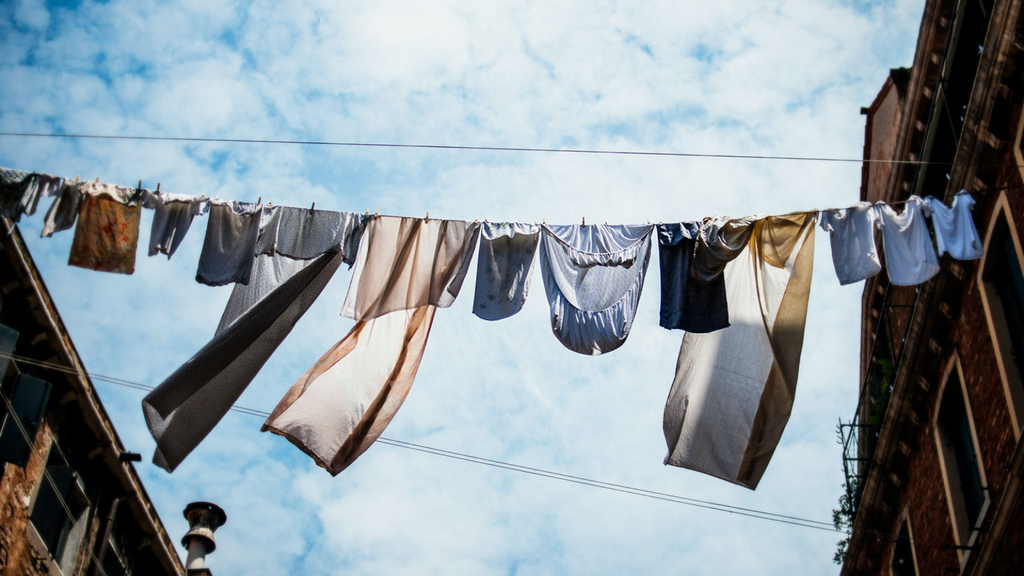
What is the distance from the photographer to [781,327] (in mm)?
8789

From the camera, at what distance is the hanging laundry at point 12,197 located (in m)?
9.27

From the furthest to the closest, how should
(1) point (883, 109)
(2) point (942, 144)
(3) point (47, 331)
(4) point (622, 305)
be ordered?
(1) point (883, 109) < (3) point (47, 331) < (2) point (942, 144) < (4) point (622, 305)

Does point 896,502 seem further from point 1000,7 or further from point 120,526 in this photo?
point 120,526

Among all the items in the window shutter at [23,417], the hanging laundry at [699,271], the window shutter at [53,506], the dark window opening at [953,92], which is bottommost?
the window shutter at [53,506]

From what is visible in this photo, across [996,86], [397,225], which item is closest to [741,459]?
[397,225]

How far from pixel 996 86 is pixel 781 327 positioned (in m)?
3.65

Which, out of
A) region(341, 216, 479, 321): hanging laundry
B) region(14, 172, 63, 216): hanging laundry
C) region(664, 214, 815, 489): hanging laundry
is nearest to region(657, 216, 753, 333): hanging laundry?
region(664, 214, 815, 489): hanging laundry

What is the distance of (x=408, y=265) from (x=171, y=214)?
8.25ft

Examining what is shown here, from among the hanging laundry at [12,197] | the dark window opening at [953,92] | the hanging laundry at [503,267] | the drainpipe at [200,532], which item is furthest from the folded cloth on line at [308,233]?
the drainpipe at [200,532]

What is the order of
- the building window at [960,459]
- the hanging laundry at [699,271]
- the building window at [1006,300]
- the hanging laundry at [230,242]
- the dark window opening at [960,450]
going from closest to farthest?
the hanging laundry at [699,271] → the hanging laundry at [230,242] → the building window at [1006,300] → the building window at [960,459] → the dark window opening at [960,450]

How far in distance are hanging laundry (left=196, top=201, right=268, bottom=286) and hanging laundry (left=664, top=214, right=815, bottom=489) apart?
14.7ft

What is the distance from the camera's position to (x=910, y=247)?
8484mm

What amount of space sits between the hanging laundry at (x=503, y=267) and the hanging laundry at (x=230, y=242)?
7.50 ft

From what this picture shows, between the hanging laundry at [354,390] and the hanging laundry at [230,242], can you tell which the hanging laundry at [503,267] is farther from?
the hanging laundry at [230,242]
